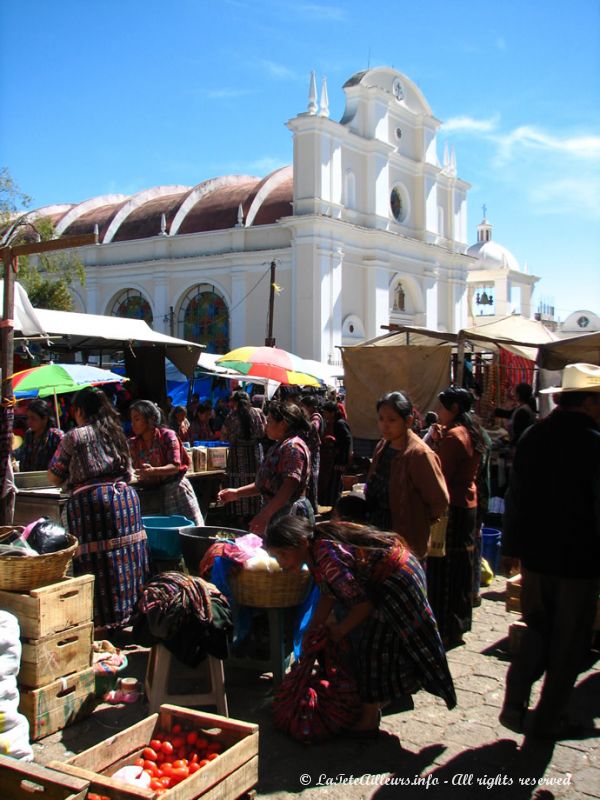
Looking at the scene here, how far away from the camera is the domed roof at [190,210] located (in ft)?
96.3

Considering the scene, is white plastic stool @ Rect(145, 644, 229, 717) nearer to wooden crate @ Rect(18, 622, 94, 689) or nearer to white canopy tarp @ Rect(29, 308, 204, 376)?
wooden crate @ Rect(18, 622, 94, 689)

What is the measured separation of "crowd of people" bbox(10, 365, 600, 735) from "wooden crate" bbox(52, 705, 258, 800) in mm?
702

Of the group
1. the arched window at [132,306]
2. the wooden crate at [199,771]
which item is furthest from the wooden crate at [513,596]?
the arched window at [132,306]

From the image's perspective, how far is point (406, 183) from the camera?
33.1 metres

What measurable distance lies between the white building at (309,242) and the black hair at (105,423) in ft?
70.6

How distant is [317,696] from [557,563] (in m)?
1.39

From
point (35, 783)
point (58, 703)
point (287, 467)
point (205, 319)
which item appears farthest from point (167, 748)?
point (205, 319)

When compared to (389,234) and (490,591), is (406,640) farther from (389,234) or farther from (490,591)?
(389,234)

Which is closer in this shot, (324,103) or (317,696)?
(317,696)

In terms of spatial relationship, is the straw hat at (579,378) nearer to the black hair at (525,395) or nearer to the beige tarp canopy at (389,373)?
the black hair at (525,395)

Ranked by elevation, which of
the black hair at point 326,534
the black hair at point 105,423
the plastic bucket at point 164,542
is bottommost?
the plastic bucket at point 164,542

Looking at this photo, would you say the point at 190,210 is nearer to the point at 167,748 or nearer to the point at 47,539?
the point at 47,539

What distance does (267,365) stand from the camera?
11.2 meters

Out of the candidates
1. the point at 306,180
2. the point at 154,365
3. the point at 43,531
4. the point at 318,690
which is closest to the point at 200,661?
the point at 318,690
